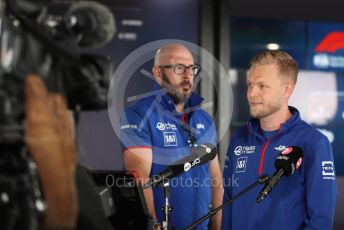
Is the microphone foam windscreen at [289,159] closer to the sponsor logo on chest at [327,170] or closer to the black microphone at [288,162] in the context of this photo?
the black microphone at [288,162]

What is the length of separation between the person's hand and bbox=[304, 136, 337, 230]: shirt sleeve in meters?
1.23

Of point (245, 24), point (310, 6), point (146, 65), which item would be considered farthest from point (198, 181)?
point (310, 6)

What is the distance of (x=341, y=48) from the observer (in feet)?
14.9

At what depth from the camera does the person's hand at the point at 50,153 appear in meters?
1.11

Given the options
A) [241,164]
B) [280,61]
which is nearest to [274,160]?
[241,164]

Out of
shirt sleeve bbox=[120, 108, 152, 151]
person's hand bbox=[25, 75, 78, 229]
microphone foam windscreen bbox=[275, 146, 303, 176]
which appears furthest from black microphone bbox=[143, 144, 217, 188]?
shirt sleeve bbox=[120, 108, 152, 151]

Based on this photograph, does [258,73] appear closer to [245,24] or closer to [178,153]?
[178,153]

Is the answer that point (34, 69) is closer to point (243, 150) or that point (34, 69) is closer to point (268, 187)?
point (268, 187)

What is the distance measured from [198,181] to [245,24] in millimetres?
1678

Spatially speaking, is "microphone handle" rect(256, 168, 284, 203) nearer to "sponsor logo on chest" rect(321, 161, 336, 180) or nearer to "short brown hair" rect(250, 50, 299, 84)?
"sponsor logo on chest" rect(321, 161, 336, 180)

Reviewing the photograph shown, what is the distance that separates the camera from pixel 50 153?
3.65 ft

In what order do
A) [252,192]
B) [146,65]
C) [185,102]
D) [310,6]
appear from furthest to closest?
[310,6]
[146,65]
[185,102]
[252,192]

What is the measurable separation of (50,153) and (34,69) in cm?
15

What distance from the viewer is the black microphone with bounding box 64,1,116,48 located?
1.34 m
